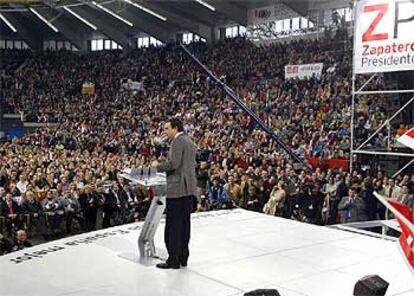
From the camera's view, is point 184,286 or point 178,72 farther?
point 178,72

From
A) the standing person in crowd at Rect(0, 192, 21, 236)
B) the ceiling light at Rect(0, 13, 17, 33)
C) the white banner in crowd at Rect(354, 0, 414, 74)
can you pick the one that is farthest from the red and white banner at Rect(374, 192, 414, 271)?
the ceiling light at Rect(0, 13, 17, 33)

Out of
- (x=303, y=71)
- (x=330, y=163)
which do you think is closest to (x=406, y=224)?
(x=330, y=163)

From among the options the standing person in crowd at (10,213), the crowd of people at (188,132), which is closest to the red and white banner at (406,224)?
the crowd of people at (188,132)

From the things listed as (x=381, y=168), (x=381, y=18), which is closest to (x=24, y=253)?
(x=381, y=18)

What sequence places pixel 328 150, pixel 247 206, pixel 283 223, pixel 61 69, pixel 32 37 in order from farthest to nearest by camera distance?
pixel 32 37, pixel 61 69, pixel 328 150, pixel 247 206, pixel 283 223

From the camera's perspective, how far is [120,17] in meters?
29.8

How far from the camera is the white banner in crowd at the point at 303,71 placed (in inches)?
725

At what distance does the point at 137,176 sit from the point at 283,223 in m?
2.80

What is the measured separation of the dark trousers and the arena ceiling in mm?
18649

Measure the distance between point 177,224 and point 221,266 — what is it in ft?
1.94

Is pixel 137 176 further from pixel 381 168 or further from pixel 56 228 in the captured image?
pixel 381 168

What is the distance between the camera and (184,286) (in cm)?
411

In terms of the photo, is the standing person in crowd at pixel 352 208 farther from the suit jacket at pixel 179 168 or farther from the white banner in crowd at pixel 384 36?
the suit jacket at pixel 179 168

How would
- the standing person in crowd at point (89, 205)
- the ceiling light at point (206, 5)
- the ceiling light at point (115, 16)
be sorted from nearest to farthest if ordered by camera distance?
1. the standing person in crowd at point (89, 205)
2. the ceiling light at point (206, 5)
3. the ceiling light at point (115, 16)
